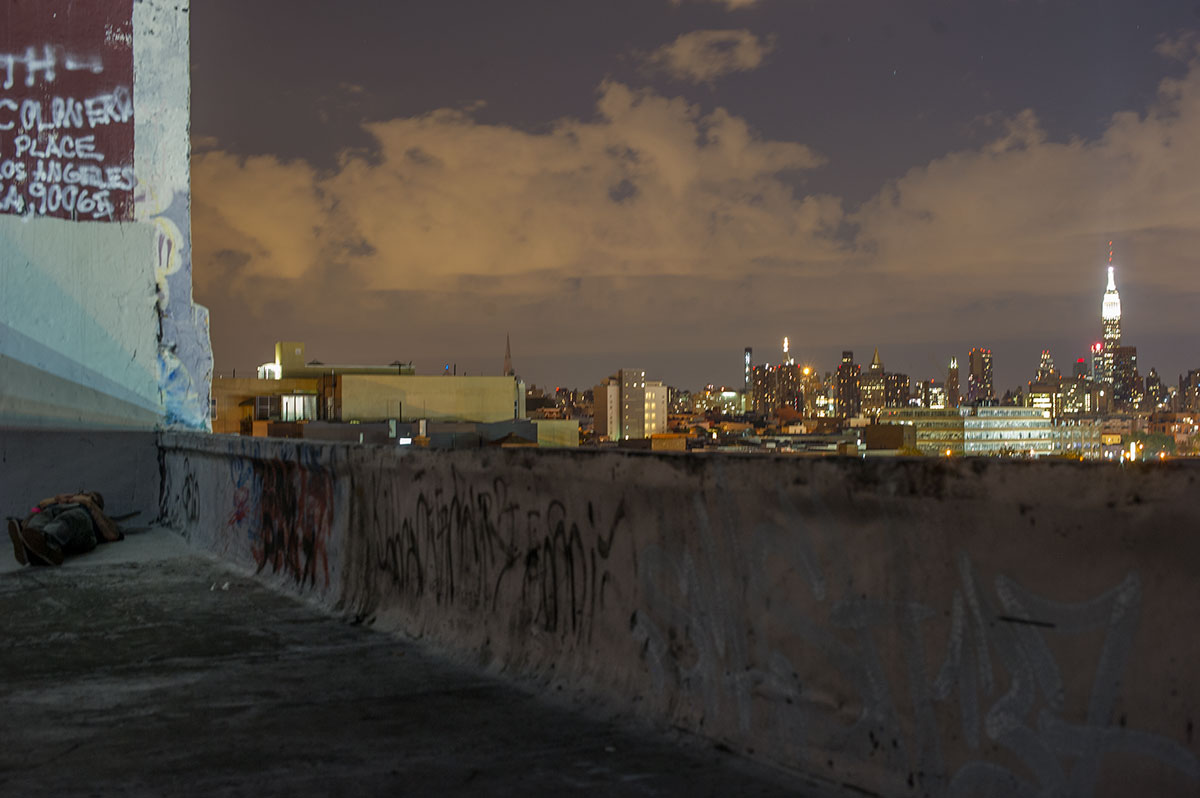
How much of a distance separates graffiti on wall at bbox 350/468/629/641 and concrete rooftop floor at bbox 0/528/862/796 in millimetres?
387

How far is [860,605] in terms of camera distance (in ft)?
12.2

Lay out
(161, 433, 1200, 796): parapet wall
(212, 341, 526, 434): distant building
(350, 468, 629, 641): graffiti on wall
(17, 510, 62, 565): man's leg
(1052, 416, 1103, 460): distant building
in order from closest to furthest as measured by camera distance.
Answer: (161, 433, 1200, 796): parapet wall → (350, 468, 629, 641): graffiti on wall → (17, 510, 62, 565): man's leg → (212, 341, 526, 434): distant building → (1052, 416, 1103, 460): distant building

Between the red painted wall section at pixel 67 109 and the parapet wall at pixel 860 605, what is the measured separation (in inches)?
344

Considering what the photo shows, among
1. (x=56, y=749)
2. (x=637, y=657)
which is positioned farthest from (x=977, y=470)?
(x=56, y=749)

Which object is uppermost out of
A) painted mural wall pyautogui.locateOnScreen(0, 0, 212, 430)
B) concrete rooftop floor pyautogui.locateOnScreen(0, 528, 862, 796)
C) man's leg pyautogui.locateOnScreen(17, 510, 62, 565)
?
painted mural wall pyautogui.locateOnScreen(0, 0, 212, 430)

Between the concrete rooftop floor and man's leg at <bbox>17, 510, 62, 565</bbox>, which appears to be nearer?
the concrete rooftop floor

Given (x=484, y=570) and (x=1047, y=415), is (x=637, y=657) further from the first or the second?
(x=1047, y=415)

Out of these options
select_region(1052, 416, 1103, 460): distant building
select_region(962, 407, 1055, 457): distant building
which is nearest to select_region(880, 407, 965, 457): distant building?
select_region(962, 407, 1055, 457): distant building

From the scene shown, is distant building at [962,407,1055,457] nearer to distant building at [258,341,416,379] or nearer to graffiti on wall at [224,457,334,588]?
distant building at [258,341,416,379]

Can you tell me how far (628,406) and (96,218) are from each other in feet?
480

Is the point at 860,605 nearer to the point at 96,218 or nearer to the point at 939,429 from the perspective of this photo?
the point at 96,218

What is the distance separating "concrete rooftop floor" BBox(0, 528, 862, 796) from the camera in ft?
12.6

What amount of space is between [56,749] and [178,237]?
32.9ft

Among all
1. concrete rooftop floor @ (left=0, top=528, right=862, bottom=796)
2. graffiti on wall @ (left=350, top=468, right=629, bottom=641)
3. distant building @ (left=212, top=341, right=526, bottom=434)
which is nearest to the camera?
concrete rooftop floor @ (left=0, top=528, right=862, bottom=796)
